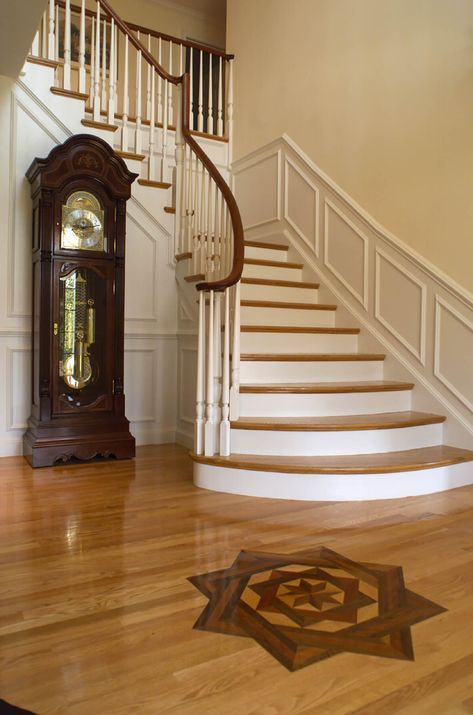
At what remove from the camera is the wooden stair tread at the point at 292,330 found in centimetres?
360

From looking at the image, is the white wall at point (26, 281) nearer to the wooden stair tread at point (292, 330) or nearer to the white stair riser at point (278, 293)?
the white stair riser at point (278, 293)

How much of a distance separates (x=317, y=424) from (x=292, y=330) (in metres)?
0.94

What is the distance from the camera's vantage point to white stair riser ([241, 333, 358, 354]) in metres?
3.66

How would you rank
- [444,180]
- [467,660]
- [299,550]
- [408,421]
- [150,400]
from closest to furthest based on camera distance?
[467,660] < [299,550] < [408,421] < [444,180] < [150,400]

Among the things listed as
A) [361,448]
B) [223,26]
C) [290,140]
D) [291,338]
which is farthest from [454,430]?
[223,26]

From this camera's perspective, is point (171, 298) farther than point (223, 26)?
No

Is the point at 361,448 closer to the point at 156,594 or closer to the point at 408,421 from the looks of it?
the point at 408,421

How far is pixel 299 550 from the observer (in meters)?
2.15

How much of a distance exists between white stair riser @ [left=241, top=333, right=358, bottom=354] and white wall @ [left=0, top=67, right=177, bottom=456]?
0.88 metres

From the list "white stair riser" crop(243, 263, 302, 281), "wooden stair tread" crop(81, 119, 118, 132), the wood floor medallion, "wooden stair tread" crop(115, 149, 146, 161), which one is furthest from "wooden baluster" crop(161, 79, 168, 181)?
the wood floor medallion

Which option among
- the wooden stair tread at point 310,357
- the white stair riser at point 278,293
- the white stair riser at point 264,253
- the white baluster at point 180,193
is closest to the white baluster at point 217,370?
the wooden stair tread at point 310,357

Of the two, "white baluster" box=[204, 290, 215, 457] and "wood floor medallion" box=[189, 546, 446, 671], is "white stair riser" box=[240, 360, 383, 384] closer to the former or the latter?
"white baluster" box=[204, 290, 215, 457]

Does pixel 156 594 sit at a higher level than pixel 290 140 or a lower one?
lower

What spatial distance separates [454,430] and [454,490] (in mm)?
467
